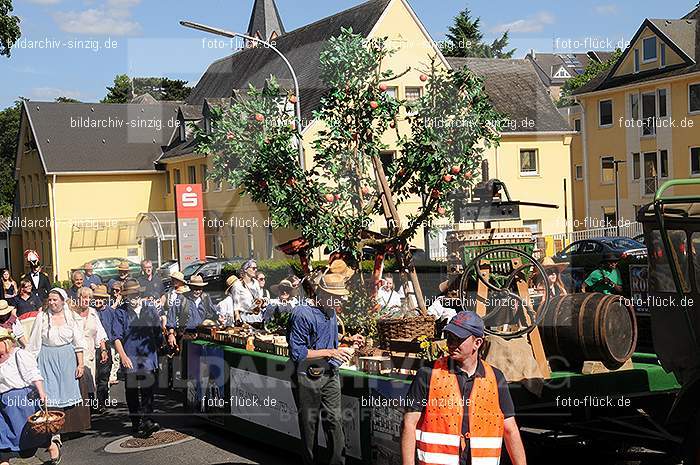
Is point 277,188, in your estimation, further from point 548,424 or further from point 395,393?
point 548,424

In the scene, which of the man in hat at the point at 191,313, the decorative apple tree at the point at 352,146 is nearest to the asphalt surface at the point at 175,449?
the man in hat at the point at 191,313

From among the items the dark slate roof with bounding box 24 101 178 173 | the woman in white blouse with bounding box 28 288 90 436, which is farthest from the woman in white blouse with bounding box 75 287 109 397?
the dark slate roof with bounding box 24 101 178 173

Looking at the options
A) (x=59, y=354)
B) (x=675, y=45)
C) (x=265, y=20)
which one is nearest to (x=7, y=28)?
(x=59, y=354)

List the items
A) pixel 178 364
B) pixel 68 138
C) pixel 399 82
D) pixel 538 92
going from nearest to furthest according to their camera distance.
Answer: pixel 178 364 < pixel 399 82 < pixel 538 92 < pixel 68 138

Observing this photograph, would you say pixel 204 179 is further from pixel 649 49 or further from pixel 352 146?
pixel 352 146

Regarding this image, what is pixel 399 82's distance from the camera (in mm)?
39312

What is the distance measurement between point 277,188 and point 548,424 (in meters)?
4.19

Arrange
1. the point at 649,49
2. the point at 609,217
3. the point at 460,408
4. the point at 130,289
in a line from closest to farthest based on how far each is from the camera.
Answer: the point at 460,408 → the point at 130,289 → the point at 649,49 → the point at 609,217

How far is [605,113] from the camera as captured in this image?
53.8m

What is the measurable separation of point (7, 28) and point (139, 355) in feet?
67.0

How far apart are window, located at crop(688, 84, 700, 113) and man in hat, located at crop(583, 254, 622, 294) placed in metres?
34.5

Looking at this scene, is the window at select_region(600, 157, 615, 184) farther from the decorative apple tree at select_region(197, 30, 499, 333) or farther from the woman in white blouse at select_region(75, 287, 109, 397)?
the decorative apple tree at select_region(197, 30, 499, 333)

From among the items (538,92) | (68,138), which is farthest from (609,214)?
(68,138)

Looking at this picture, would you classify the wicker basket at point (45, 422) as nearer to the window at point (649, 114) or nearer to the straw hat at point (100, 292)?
the straw hat at point (100, 292)
